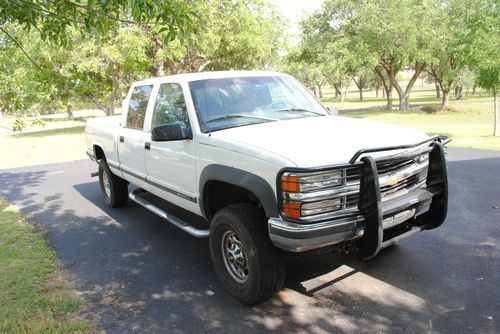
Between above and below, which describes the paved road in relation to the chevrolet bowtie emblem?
below

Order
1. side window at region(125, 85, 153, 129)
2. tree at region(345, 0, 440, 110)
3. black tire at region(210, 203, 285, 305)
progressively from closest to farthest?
black tire at region(210, 203, 285, 305) < side window at region(125, 85, 153, 129) < tree at region(345, 0, 440, 110)

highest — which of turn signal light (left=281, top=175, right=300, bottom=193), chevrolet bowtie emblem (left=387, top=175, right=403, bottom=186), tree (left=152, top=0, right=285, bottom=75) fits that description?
tree (left=152, top=0, right=285, bottom=75)

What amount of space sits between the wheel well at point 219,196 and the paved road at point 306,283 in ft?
2.34

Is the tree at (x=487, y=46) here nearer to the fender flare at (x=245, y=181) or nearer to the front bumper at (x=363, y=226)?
the front bumper at (x=363, y=226)

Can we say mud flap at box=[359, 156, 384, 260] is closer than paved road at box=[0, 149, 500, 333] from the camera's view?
Yes

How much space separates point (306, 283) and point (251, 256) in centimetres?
88

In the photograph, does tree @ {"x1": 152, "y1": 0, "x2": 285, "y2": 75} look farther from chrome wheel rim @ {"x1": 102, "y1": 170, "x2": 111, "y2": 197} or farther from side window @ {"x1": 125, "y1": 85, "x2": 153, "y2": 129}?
side window @ {"x1": 125, "y1": 85, "x2": 153, "y2": 129}

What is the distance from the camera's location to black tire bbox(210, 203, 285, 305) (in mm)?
3303

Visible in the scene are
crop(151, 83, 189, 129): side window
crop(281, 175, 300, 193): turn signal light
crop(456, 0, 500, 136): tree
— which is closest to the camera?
crop(281, 175, 300, 193): turn signal light

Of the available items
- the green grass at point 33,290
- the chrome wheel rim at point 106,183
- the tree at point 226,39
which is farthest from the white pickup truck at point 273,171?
the tree at point 226,39

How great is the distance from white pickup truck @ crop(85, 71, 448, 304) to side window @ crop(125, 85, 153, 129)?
80mm

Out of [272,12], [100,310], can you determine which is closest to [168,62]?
[272,12]

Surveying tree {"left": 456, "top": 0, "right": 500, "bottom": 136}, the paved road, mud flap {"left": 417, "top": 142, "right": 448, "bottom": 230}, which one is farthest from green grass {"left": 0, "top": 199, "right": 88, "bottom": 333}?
tree {"left": 456, "top": 0, "right": 500, "bottom": 136}

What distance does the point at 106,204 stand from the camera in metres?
6.95
